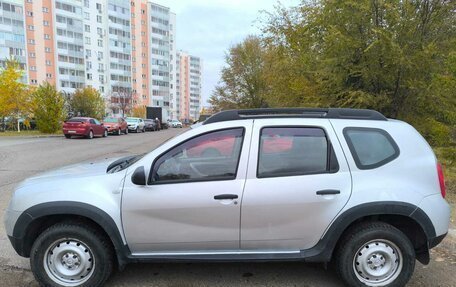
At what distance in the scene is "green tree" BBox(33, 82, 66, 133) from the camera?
28.0 meters

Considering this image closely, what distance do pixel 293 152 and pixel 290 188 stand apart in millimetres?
365

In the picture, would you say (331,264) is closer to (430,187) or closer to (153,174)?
(430,187)

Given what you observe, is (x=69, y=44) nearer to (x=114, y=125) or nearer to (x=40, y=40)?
(x=40, y=40)

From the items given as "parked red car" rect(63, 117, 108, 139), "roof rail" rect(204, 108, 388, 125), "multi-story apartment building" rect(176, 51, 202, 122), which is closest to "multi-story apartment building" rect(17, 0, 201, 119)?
"multi-story apartment building" rect(176, 51, 202, 122)

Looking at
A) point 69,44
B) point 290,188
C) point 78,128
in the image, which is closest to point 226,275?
point 290,188

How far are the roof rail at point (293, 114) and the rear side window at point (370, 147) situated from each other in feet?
0.61

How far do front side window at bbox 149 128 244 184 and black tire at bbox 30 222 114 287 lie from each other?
77 centimetres

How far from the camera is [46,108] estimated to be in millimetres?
28094

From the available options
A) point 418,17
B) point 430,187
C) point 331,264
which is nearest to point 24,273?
point 331,264

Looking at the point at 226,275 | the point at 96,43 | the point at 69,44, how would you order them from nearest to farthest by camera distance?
the point at 226,275 < the point at 69,44 < the point at 96,43

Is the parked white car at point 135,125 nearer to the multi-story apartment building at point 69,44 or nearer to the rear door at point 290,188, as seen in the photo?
the rear door at point 290,188

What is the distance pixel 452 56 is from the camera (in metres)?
6.49

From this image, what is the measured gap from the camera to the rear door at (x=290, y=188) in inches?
127

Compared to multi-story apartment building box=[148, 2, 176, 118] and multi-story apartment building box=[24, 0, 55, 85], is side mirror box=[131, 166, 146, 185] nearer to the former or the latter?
multi-story apartment building box=[24, 0, 55, 85]
